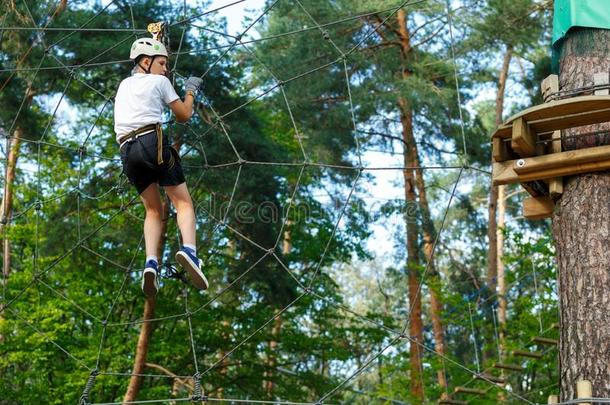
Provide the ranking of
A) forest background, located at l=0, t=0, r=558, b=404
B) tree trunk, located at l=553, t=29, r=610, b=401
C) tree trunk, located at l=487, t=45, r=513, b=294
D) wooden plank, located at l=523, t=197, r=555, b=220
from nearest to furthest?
1. tree trunk, located at l=553, t=29, r=610, b=401
2. wooden plank, located at l=523, t=197, r=555, b=220
3. forest background, located at l=0, t=0, r=558, b=404
4. tree trunk, located at l=487, t=45, r=513, b=294

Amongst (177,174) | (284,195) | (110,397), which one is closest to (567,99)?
(177,174)

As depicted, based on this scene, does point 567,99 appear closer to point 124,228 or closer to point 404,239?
point 124,228

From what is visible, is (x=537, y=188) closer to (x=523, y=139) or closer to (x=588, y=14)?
(x=523, y=139)

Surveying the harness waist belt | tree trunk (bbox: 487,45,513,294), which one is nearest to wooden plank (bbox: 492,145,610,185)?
the harness waist belt

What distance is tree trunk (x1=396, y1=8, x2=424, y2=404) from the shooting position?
1325 centimetres

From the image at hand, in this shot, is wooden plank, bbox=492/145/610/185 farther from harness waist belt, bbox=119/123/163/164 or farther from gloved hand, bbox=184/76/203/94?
harness waist belt, bbox=119/123/163/164

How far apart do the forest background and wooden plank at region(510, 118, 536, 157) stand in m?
6.61

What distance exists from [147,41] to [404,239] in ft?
33.7

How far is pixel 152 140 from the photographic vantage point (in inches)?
198

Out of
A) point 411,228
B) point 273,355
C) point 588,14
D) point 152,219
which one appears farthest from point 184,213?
point 411,228

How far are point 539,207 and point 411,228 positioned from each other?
8.97m

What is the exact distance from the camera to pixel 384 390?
1345cm

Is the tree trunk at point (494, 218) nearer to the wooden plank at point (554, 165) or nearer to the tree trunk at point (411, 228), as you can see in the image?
the tree trunk at point (411, 228)

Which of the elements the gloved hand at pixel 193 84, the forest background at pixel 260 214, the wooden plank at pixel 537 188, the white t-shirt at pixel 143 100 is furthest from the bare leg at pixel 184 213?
the forest background at pixel 260 214
